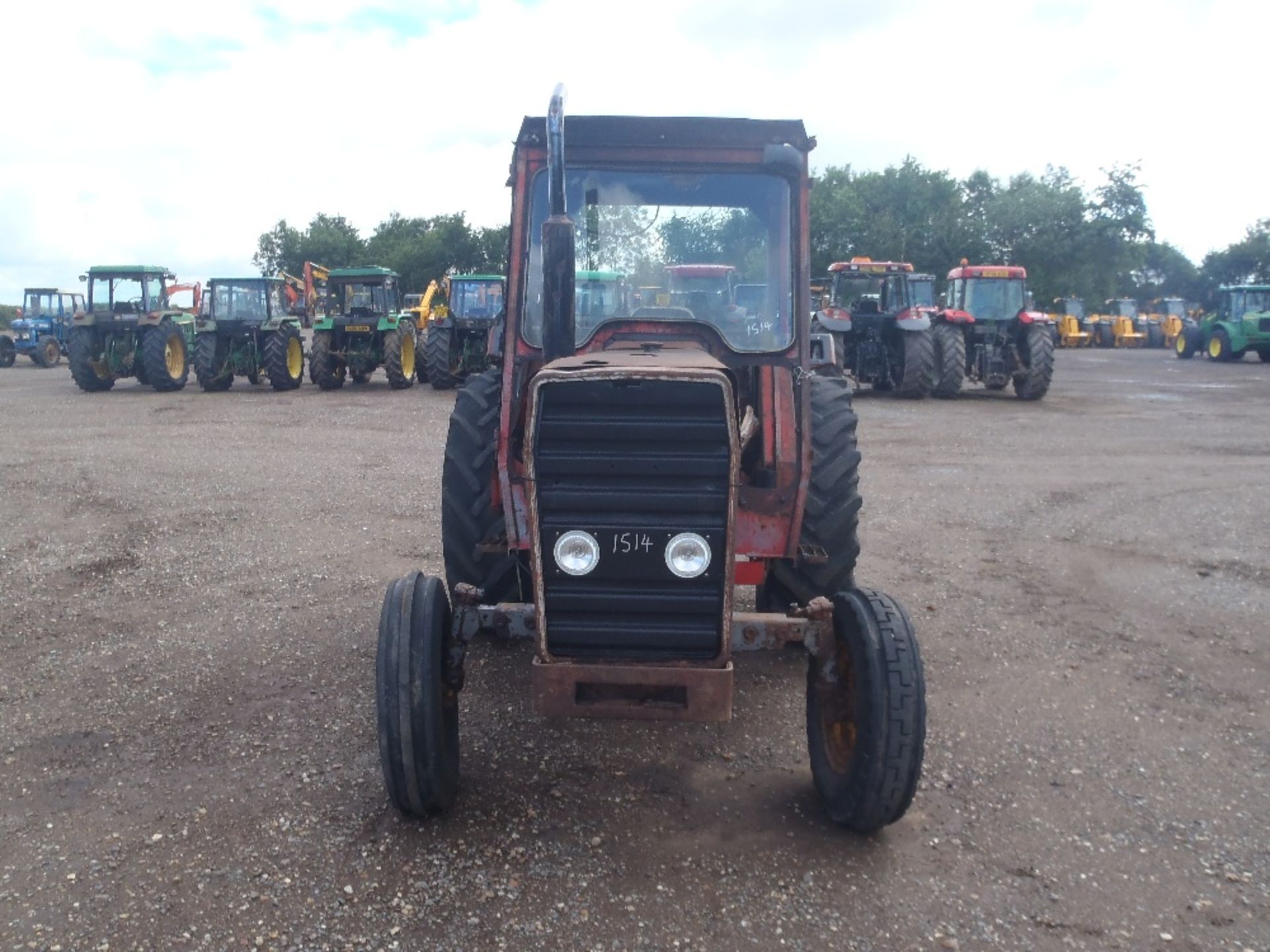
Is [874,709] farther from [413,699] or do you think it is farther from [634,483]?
[413,699]

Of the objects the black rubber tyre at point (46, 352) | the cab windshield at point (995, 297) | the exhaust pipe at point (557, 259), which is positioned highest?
the cab windshield at point (995, 297)

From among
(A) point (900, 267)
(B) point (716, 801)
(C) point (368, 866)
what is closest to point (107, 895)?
(C) point (368, 866)

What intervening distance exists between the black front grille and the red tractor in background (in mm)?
16912

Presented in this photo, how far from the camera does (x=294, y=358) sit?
72.0 ft

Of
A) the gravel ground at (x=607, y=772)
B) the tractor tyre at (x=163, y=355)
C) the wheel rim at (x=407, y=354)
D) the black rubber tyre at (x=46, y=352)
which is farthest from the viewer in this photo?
the black rubber tyre at (x=46, y=352)

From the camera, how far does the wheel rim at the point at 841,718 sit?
3631 millimetres

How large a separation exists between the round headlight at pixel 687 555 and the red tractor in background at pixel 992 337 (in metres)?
16.9

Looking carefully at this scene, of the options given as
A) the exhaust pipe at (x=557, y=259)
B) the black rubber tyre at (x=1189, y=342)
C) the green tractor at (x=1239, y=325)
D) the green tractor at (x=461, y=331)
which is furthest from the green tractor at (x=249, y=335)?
the black rubber tyre at (x=1189, y=342)

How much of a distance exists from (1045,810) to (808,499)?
5.31 feet

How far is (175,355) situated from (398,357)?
475 cm

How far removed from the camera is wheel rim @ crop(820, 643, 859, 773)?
363 cm

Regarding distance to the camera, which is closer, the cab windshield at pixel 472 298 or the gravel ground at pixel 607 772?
the gravel ground at pixel 607 772

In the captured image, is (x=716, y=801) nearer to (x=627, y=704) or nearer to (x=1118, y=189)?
(x=627, y=704)

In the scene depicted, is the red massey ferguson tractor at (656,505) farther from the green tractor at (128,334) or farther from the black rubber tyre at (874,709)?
the green tractor at (128,334)
